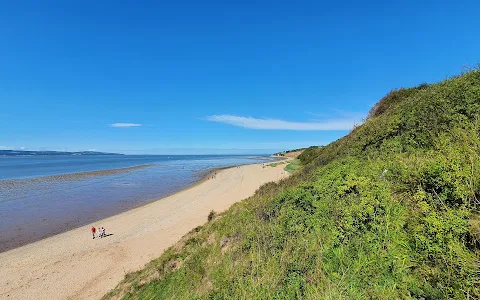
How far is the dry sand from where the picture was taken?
1151 centimetres

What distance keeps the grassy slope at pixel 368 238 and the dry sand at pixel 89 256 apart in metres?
4.22

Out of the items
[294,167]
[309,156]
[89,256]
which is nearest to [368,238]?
[89,256]

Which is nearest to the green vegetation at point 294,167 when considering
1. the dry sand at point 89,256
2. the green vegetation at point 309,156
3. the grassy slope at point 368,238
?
the green vegetation at point 309,156

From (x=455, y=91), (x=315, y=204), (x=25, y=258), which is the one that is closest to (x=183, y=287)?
(x=315, y=204)

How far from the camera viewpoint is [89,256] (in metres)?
14.7

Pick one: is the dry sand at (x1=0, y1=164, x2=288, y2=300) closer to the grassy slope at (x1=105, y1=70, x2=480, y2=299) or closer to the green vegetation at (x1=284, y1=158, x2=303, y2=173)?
the grassy slope at (x1=105, y1=70, x2=480, y2=299)

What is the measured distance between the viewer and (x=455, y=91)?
9.16 m

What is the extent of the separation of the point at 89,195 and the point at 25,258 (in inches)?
792

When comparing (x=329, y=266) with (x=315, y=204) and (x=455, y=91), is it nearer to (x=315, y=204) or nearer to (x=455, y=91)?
(x=315, y=204)

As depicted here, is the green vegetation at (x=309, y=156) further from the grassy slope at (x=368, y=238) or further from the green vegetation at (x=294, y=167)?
the grassy slope at (x=368, y=238)

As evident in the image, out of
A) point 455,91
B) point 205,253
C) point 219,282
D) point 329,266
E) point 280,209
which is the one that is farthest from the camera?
point 455,91

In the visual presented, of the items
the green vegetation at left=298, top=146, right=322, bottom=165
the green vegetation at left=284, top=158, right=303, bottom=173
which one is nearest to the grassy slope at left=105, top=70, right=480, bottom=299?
the green vegetation at left=298, top=146, right=322, bottom=165

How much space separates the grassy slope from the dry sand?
4.22m

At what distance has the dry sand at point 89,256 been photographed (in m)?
11.5
